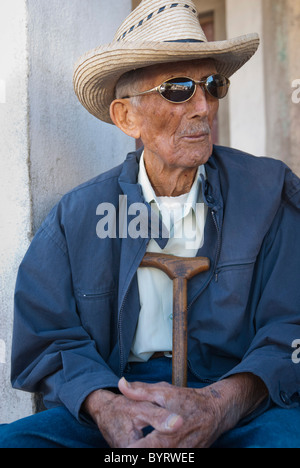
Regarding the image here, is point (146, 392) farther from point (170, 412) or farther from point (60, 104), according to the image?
point (60, 104)

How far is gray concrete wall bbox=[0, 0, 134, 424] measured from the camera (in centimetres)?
241

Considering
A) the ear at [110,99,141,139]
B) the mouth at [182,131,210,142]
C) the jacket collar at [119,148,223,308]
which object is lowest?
the jacket collar at [119,148,223,308]

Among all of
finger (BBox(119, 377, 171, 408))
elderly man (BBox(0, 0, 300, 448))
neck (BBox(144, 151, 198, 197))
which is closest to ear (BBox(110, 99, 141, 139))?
elderly man (BBox(0, 0, 300, 448))

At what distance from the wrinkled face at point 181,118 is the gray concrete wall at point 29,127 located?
52 cm

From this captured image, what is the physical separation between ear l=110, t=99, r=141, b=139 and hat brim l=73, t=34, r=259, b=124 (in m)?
0.11

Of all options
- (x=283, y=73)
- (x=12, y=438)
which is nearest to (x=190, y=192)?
(x=12, y=438)

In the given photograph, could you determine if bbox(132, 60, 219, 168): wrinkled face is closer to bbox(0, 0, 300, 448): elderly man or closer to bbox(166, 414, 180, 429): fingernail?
bbox(0, 0, 300, 448): elderly man

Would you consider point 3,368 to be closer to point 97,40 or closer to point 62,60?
point 62,60

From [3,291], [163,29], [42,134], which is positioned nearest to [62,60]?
[42,134]

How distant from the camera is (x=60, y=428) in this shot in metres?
1.91

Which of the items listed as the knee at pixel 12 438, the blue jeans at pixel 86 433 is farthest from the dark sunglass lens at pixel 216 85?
the knee at pixel 12 438

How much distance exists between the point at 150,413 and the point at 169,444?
0.37ft

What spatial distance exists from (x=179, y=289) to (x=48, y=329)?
54 cm

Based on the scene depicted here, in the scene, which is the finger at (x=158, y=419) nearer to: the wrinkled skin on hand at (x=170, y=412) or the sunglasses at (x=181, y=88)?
the wrinkled skin on hand at (x=170, y=412)
